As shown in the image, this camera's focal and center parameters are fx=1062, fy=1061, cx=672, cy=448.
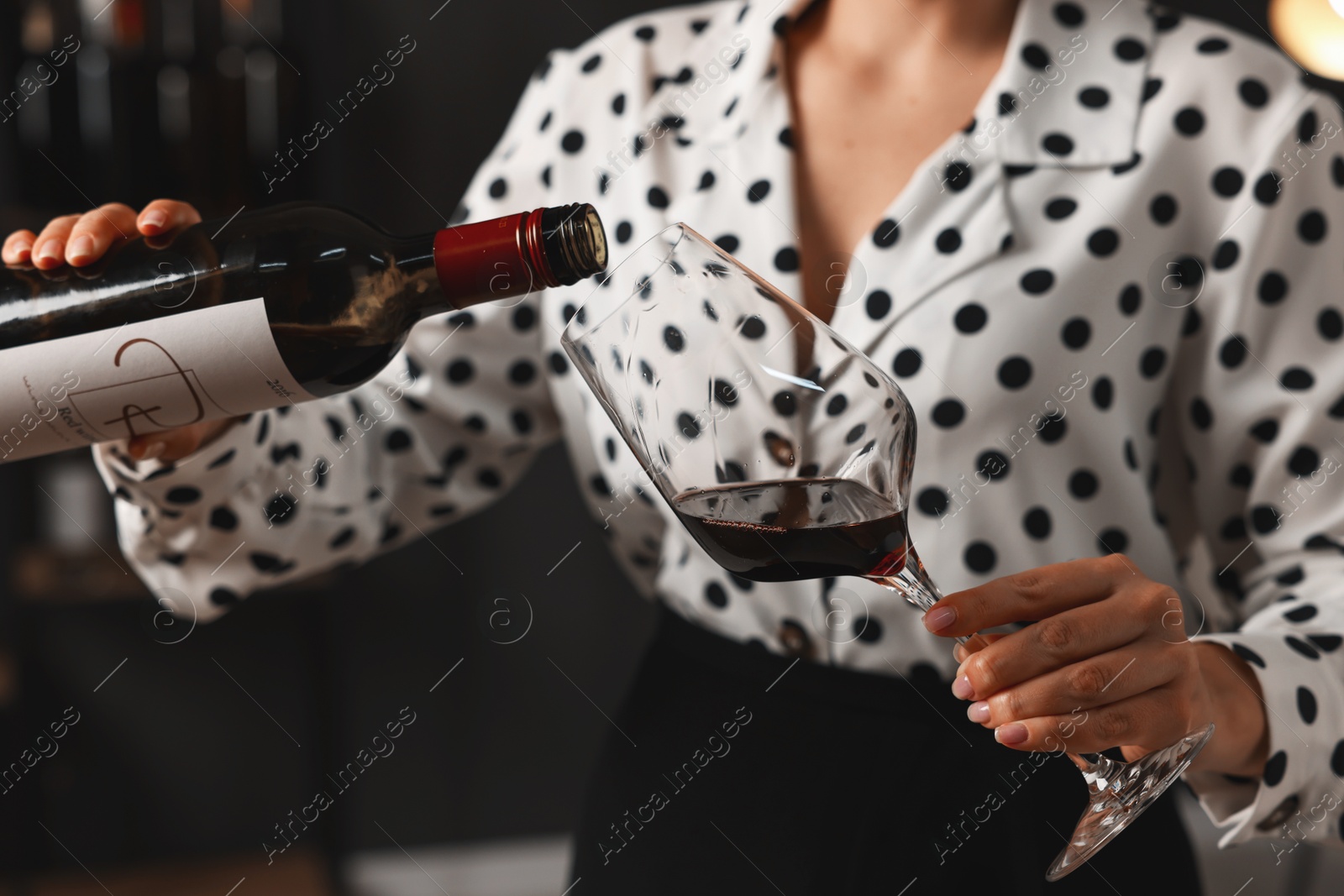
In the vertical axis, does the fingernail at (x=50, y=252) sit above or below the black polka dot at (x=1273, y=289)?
above

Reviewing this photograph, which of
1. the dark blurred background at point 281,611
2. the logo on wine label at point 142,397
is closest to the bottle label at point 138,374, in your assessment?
the logo on wine label at point 142,397

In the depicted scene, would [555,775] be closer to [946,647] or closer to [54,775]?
[54,775]

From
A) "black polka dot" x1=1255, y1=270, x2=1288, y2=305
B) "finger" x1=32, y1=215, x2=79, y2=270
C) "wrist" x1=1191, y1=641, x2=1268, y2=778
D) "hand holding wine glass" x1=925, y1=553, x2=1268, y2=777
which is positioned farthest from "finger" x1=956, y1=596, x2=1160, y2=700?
"finger" x1=32, y1=215, x2=79, y2=270

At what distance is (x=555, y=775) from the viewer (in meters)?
1.99

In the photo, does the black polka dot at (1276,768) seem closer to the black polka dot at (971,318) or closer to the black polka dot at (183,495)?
the black polka dot at (971,318)

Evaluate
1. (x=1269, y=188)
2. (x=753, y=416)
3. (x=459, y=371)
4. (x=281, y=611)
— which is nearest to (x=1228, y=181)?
(x=1269, y=188)

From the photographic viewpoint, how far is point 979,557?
0.72 m

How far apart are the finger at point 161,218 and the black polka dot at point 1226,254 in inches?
25.9

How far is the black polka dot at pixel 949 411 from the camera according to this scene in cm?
73

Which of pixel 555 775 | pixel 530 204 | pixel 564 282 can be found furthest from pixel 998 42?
pixel 555 775

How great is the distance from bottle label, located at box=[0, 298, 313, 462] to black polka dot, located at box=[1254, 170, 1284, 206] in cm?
64

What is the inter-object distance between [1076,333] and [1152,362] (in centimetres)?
6

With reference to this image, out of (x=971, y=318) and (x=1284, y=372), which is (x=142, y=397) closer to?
(x=971, y=318)

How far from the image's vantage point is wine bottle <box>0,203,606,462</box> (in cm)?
49
